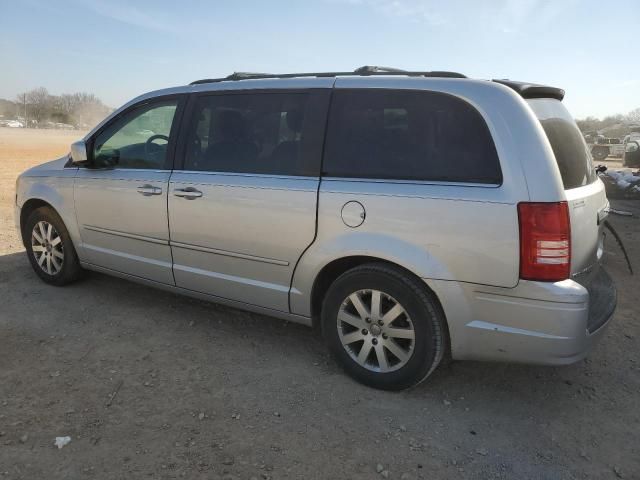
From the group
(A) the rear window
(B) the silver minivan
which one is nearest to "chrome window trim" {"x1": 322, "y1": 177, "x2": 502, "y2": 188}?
(B) the silver minivan

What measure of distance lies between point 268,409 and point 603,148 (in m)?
29.9

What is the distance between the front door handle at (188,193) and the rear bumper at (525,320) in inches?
68.9

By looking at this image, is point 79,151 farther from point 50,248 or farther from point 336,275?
point 336,275

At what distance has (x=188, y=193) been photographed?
12.1ft

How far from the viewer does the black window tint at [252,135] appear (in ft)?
11.0

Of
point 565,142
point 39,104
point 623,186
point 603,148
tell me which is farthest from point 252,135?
point 39,104

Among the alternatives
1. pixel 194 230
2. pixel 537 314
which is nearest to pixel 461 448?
pixel 537 314

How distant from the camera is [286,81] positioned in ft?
11.5

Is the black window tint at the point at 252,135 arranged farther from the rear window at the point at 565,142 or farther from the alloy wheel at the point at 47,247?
the alloy wheel at the point at 47,247

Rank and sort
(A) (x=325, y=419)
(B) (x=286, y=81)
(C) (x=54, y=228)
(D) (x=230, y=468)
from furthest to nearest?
(C) (x=54, y=228) → (B) (x=286, y=81) → (A) (x=325, y=419) → (D) (x=230, y=468)

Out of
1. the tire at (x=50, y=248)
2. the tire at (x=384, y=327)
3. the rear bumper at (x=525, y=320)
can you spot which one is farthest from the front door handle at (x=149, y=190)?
the rear bumper at (x=525, y=320)

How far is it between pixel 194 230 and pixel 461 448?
7.34 ft

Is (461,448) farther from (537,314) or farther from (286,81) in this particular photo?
(286,81)

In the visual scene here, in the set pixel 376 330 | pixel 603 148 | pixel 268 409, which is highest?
pixel 376 330
